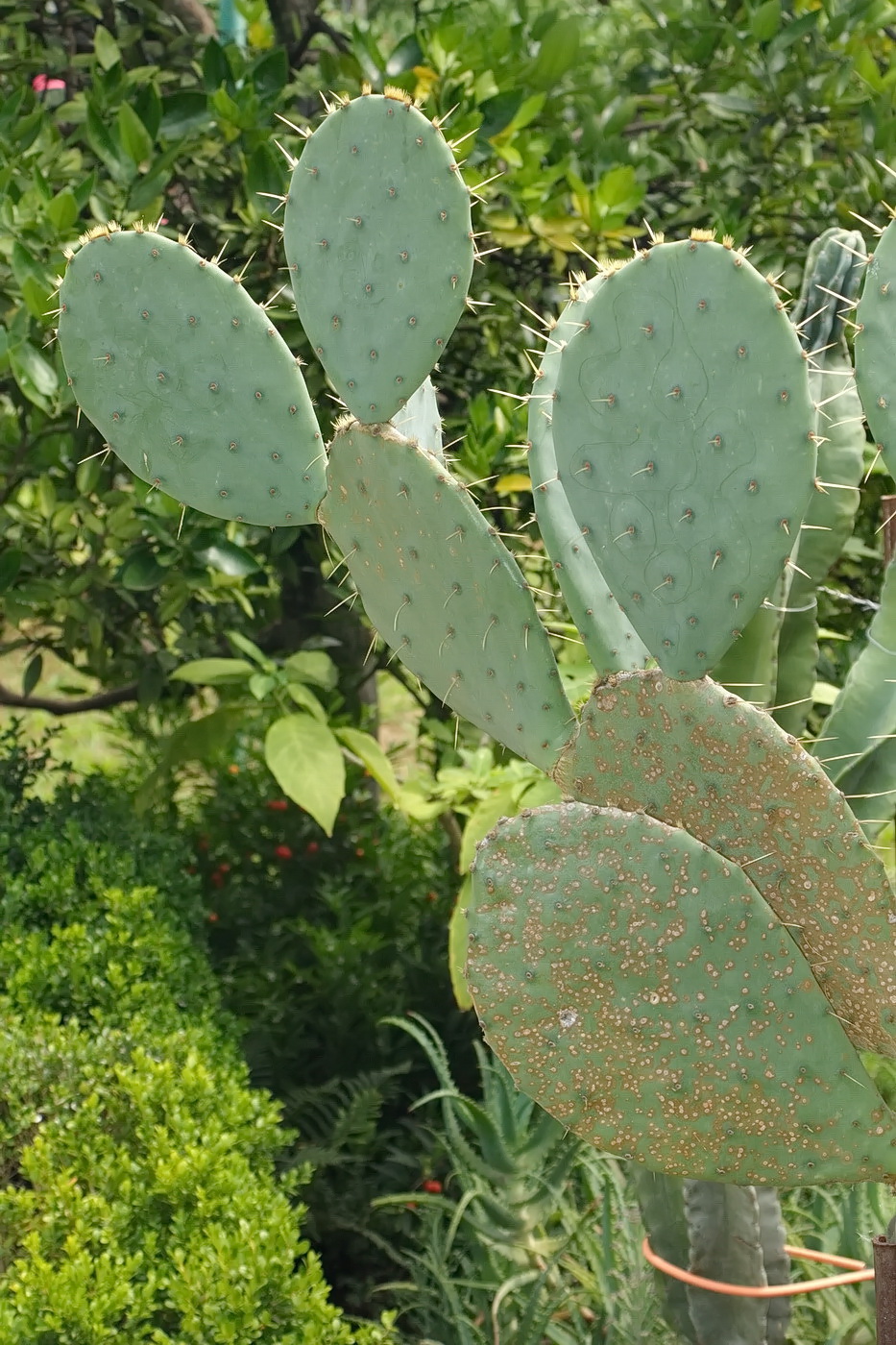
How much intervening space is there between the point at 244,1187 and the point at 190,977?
0.49 m

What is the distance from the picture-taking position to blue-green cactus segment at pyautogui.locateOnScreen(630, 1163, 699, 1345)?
1562mm

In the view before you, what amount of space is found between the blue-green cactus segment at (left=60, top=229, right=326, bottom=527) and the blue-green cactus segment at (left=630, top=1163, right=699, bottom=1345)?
847 millimetres

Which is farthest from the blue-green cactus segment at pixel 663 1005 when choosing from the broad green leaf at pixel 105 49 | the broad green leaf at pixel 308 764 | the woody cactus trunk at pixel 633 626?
the broad green leaf at pixel 105 49

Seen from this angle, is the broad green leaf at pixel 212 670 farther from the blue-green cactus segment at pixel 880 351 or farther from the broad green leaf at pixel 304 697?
the blue-green cactus segment at pixel 880 351

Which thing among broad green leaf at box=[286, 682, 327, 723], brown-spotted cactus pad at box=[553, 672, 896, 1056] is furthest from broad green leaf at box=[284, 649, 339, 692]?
brown-spotted cactus pad at box=[553, 672, 896, 1056]

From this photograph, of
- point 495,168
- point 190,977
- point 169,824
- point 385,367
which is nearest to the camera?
point 385,367

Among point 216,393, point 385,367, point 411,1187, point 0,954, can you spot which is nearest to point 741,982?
point 385,367

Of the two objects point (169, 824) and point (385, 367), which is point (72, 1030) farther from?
→ point (385, 367)

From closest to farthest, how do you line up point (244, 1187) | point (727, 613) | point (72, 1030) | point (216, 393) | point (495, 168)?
point (727, 613), point (216, 393), point (244, 1187), point (72, 1030), point (495, 168)

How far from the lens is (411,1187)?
93.3 inches

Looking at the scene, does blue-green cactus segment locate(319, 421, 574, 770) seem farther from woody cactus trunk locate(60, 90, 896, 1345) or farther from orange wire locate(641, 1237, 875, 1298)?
orange wire locate(641, 1237, 875, 1298)

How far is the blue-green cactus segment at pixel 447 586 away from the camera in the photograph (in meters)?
1.15

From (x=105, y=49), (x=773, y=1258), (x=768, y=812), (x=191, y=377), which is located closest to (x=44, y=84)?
(x=105, y=49)

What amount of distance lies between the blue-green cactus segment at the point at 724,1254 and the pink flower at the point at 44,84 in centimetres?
209
